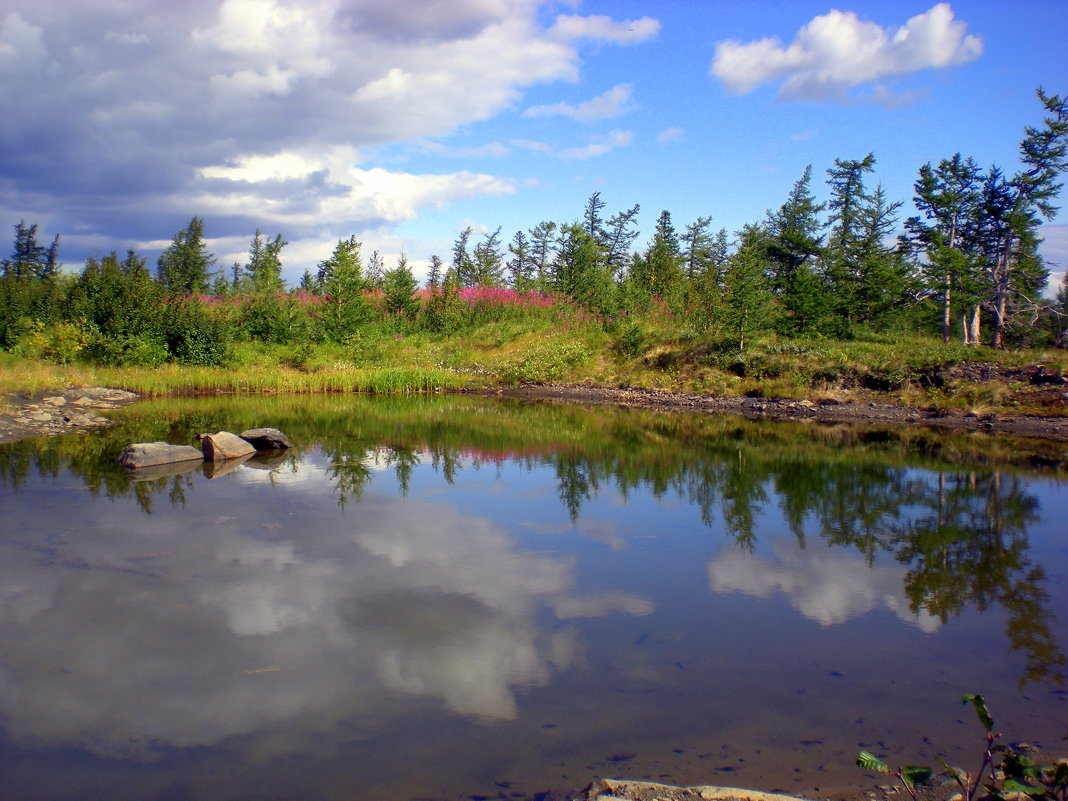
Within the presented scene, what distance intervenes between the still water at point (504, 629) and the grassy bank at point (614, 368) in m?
8.21

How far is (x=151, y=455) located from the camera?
40.2 feet

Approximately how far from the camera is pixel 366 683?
16.5 ft

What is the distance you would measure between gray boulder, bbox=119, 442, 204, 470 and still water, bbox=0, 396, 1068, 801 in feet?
1.22

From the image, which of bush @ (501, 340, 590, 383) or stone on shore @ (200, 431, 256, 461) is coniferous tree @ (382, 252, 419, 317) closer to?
bush @ (501, 340, 590, 383)

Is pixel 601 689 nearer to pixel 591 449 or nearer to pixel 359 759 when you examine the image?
pixel 359 759

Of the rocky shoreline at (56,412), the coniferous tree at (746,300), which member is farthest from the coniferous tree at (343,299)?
the coniferous tree at (746,300)

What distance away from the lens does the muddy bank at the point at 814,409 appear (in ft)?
57.7

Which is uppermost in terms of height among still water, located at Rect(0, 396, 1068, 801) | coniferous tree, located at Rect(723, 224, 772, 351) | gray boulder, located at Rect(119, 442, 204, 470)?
coniferous tree, located at Rect(723, 224, 772, 351)

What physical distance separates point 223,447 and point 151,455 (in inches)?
50.0

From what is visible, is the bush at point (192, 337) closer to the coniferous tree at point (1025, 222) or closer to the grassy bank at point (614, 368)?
the grassy bank at point (614, 368)

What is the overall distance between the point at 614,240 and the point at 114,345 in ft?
83.6

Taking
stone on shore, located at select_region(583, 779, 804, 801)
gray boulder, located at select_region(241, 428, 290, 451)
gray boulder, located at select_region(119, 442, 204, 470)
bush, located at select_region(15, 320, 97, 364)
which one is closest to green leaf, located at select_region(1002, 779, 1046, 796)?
stone on shore, located at select_region(583, 779, 804, 801)

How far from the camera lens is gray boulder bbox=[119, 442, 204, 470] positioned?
12.1 m

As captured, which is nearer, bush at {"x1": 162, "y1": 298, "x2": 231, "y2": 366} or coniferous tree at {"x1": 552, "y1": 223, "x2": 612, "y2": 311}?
bush at {"x1": 162, "y1": 298, "x2": 231, "y2": 366}
